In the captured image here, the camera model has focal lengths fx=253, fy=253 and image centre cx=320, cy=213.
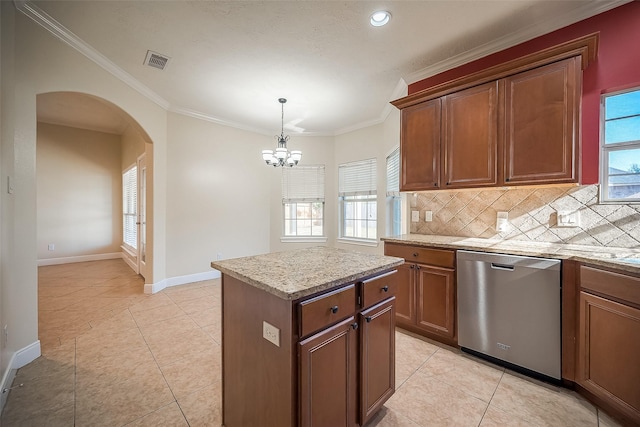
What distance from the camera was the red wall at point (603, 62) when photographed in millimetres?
1896

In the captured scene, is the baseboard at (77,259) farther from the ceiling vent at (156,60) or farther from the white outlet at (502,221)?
the white outlet at (502,221)

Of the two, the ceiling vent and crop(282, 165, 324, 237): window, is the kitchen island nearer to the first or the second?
the ceiling vent

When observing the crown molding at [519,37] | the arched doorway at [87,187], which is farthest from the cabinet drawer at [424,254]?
the arched doorway at [87,187]

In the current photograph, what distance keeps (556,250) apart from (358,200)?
3.18 m

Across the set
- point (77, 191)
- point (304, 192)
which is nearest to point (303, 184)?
point (304, 192)

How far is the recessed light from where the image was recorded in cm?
209

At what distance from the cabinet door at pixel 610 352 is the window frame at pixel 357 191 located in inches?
114

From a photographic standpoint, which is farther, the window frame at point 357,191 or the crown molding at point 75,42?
the window frame at point 357,191

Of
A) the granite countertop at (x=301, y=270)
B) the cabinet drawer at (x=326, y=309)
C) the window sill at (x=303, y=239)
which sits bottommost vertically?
the window sill at (x=303, y=239)

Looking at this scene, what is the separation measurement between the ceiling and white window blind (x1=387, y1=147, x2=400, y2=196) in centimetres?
88

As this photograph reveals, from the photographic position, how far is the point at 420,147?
2707mm

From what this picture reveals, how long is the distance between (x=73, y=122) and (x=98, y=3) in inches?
194

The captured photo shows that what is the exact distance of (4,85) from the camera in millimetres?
1854

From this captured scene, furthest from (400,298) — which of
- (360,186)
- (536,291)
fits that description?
(360,186)
